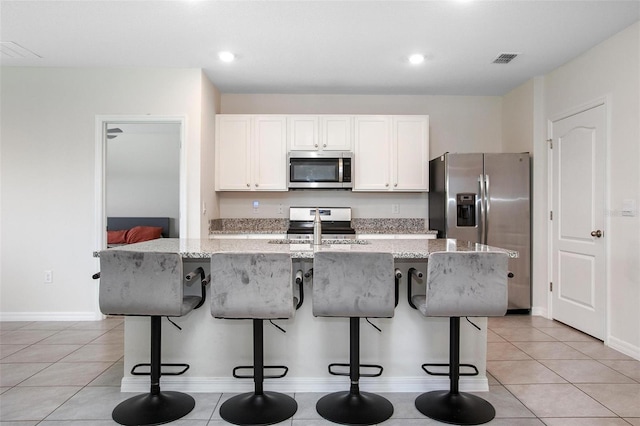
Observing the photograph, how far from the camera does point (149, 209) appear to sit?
22.3ft

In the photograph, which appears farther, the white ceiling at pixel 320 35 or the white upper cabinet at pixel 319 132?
the white upper cabinet at pixel 319 132

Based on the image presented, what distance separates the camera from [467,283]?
191cm

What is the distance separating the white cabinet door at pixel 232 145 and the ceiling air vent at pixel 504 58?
2589mm

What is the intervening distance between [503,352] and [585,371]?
0.53 metres

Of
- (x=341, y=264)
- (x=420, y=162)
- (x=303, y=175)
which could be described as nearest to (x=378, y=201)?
(x=420, y=162)

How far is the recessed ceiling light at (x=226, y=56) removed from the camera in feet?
11.3

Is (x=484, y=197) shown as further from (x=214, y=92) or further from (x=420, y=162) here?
(x=214, y=92)

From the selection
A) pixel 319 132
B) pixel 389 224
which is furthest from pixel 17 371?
pixel 389 224

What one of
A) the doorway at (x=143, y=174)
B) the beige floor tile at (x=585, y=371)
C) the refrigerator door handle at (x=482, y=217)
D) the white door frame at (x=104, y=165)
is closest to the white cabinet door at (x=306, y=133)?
the white door frame at (x=104, y=165)

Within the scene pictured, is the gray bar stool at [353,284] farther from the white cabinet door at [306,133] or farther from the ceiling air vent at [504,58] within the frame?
the white cabinet door at [306,133]

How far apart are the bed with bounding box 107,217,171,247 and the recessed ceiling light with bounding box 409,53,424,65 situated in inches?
185

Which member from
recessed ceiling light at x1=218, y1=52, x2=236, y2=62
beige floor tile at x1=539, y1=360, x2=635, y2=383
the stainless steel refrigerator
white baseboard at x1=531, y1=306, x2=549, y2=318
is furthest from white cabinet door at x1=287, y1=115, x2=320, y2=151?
beige floor tile at x1=539, y1=360, x2=635, y2=383

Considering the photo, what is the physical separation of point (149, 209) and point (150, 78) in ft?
11.4

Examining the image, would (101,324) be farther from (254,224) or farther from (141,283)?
(141,283)
